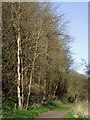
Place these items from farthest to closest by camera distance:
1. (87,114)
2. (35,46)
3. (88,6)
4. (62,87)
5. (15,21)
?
(62,87) < (35,46) < (15,21) < (87,114) < (88,6)

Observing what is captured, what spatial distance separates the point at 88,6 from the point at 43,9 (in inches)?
283

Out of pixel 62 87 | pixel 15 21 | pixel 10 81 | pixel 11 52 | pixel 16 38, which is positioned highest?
pixel 15 21

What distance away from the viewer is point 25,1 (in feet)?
35.4

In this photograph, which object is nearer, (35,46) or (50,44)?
(35,46)

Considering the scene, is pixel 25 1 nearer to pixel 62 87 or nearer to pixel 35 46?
pixel 35 46

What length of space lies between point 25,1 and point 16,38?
239 cm

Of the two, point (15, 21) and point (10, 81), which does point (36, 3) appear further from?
point (10, 81)

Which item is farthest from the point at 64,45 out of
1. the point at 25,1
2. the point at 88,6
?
the point at 88,6

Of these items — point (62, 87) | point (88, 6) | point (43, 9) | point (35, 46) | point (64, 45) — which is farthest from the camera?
point (62, 87)

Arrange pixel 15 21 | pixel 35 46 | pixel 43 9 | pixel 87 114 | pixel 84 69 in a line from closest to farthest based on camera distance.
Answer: pixel 87 114, pixel 84 69, pixel 15 21, pixel 35 46, pixel 43 9

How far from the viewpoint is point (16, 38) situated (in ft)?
34.7

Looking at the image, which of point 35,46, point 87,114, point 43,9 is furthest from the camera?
point 43,9

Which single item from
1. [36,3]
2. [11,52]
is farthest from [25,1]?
[11,52]

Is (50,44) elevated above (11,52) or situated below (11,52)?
above
